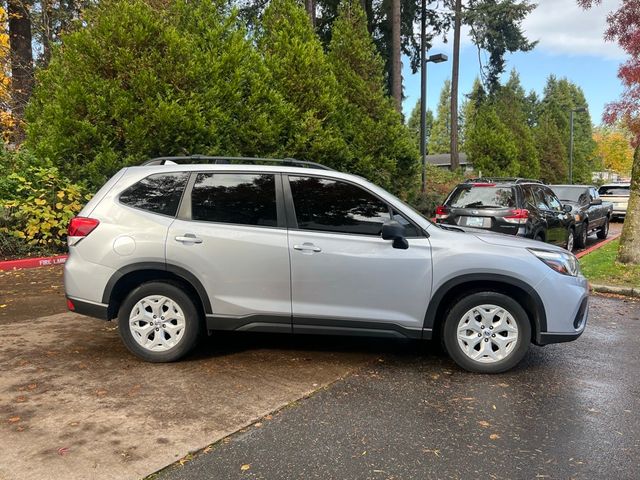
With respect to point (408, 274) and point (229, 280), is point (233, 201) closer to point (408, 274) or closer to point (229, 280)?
point (229, 280)

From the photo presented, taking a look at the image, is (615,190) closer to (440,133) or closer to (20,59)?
(20,59)

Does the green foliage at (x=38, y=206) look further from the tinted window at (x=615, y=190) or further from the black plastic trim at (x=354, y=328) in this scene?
the tinted window at (x=615, y=190)

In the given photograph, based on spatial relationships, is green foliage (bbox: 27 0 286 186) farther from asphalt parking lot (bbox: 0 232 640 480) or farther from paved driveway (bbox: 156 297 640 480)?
paved driveway (bbox: 156 297 640 480)

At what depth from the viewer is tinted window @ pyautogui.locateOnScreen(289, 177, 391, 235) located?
15.6 ft

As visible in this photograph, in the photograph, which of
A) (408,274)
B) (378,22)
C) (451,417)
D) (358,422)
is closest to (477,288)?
(408,274)

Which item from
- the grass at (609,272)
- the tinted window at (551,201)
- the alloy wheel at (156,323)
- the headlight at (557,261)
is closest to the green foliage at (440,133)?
the tinted window at (551,201)

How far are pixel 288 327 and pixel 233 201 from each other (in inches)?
49.5

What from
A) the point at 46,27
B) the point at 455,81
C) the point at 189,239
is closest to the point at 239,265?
the point at 189,239

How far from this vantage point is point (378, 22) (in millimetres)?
28000

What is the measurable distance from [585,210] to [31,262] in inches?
506

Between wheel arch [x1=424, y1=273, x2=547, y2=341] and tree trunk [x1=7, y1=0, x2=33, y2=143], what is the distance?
→ 53.9ft

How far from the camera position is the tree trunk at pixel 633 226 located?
9242 millimetres

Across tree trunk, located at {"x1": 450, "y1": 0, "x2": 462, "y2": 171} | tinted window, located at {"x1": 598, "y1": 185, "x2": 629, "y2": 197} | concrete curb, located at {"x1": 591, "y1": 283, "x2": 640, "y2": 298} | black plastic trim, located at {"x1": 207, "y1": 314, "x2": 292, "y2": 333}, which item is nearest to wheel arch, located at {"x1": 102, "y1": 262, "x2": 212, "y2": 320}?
black plastic trim, located at {"x1": 207, "y1": 314, "x2": 292, "y2": 333}

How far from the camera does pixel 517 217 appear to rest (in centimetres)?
940
